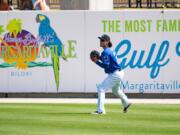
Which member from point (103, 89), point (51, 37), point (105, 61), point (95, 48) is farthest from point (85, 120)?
point (51, 37)

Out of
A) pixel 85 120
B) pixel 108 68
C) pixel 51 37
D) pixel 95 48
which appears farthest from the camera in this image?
pixel 51 37

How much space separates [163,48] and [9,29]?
4.39 metres

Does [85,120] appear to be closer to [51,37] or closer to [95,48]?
[95,48]

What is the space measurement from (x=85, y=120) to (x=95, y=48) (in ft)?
21.6

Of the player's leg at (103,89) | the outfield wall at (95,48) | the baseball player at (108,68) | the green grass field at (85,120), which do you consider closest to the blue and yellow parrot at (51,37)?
the outfield wall at (95,48)

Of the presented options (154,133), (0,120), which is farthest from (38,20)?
(154,133)

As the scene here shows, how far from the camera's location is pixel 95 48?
2231 cm

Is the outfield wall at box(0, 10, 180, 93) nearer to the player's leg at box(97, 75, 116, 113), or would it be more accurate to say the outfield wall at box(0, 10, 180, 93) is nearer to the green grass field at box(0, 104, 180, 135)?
the green grass field at box(0, 104, 180, 135)

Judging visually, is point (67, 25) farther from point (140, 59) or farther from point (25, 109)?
point (25, 109)

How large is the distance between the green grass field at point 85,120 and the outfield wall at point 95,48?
2.77 metres

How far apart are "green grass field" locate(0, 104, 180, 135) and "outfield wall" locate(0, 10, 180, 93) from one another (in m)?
2.77

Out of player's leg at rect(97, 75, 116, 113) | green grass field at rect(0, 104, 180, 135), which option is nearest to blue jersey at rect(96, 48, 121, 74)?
player's leg at rect(97, 75, 116, 113)

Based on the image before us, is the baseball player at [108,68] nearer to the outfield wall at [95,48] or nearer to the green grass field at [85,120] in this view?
the green grass field at [85,120]

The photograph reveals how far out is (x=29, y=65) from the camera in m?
22.5
